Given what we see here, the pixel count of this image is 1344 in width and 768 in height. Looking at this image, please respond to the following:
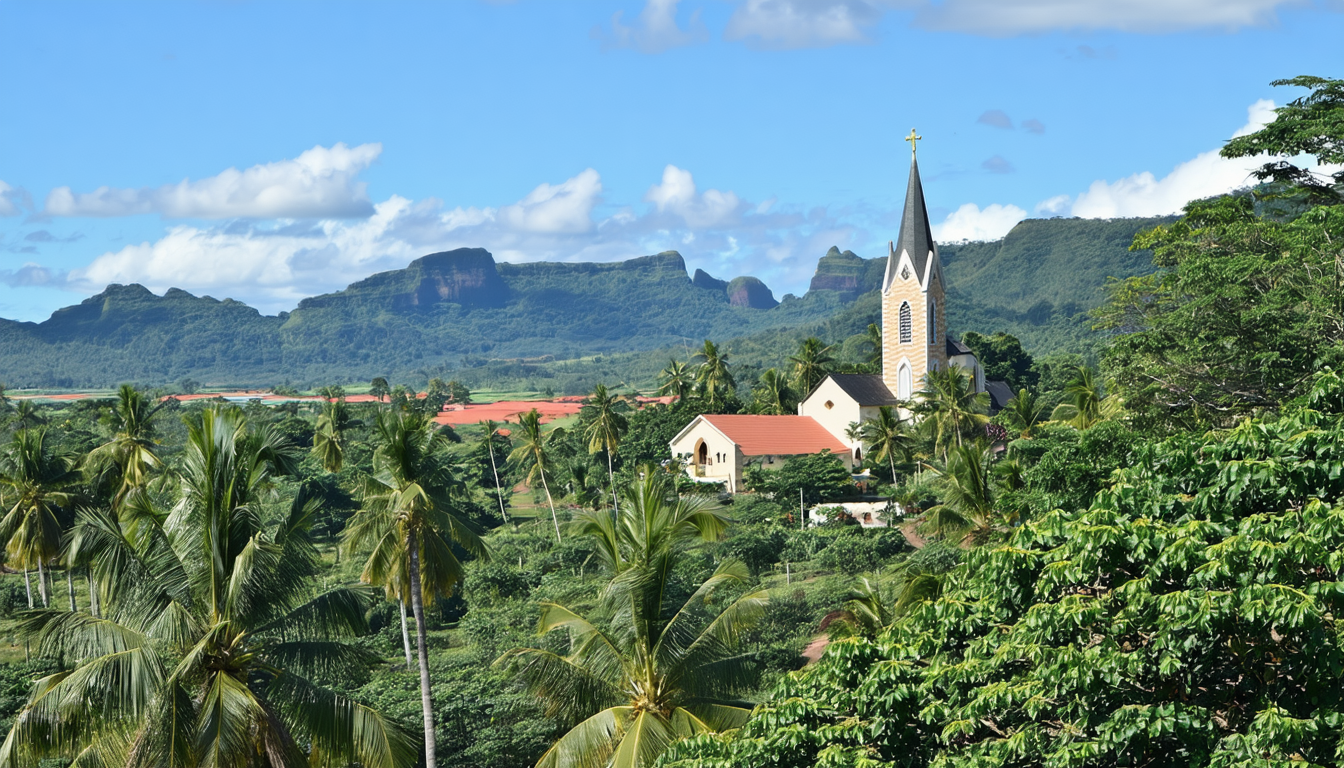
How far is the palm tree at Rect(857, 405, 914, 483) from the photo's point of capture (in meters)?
49.4

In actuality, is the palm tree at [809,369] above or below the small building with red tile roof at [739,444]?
above

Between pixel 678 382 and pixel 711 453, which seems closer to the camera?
pixel 711 453

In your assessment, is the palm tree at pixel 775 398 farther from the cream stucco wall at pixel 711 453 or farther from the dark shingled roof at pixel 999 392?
the dark shingled roof at pixel 999 392

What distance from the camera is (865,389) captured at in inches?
2210

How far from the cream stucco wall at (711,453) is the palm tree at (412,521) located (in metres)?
33.6

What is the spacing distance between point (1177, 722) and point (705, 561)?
947 inches

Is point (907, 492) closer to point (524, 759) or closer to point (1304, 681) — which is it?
point (524, 759)

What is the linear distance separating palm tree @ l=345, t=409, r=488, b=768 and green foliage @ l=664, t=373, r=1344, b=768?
26.6ft

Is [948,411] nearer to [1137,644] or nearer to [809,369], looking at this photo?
[809,369]

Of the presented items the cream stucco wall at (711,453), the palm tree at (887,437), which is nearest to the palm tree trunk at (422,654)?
the palm tree at (887,437)

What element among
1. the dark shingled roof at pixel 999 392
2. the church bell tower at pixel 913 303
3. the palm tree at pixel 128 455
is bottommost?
the dark shingled roof at pixel 999 392

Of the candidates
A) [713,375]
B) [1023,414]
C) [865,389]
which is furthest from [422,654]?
[713,375]

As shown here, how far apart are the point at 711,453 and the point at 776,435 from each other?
313cm

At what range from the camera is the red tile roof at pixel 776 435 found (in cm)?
5259
